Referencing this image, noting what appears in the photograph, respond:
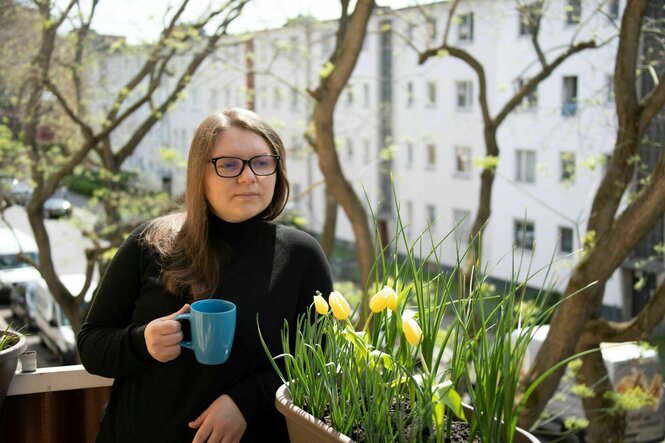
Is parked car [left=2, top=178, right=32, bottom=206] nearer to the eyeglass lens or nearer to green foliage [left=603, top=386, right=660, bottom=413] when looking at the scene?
green foliage [left=603, top=386, right=660, bottom=413]

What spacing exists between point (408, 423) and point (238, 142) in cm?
68

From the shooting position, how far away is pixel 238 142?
1.66 meters

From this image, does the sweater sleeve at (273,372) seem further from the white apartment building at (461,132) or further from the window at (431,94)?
the window at (431,94)

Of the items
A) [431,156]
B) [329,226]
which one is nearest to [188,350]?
[329,226]

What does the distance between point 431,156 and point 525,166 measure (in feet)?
11.8

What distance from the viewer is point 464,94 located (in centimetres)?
2267

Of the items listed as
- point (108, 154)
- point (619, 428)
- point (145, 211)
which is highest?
point (108, 154)

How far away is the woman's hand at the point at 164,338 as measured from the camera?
4.90 feet

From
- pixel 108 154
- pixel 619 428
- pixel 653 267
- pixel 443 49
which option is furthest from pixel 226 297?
pixel 653 267

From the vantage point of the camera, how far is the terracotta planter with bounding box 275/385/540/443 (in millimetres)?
1121

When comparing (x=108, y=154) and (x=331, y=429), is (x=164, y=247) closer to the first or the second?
(x=331, y=429)

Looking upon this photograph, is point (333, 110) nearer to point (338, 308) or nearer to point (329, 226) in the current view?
point (329, 226)

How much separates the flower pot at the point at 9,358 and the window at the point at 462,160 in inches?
827

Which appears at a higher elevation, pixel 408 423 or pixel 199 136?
pixel 199 136
